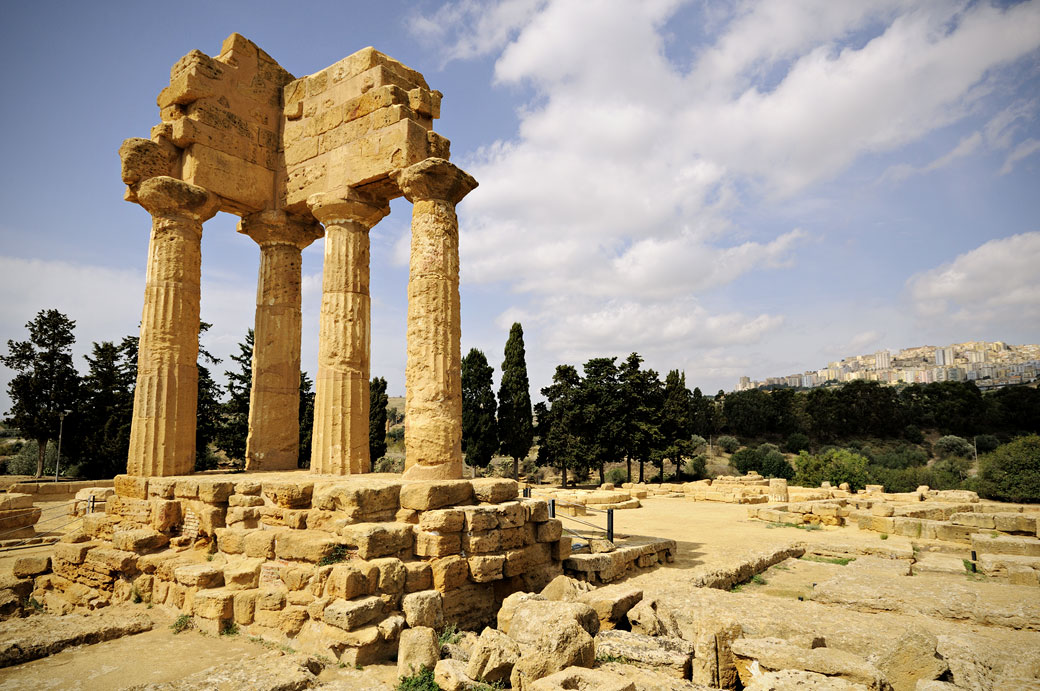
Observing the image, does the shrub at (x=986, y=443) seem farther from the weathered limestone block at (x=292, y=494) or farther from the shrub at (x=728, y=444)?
the weathered limestone block at (x=292, y=494)

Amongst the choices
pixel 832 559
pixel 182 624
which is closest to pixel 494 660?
pixel 182 624

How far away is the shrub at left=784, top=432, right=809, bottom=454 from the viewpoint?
1996 inches

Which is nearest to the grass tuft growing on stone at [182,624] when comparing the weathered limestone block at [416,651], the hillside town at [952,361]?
the weathered limestone block at [416,651]

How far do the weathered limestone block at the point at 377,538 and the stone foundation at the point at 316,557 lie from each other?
1 cm

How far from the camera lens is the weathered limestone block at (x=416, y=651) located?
16.7 feet

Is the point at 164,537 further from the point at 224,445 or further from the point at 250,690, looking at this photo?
the point at 224,445

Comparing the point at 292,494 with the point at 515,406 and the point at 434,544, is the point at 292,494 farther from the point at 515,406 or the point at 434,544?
the point at 515,406

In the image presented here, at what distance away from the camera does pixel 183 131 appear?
1006cm

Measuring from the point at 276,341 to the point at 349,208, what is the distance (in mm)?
3217

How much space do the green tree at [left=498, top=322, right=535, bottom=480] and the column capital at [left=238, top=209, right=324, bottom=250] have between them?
930 inches

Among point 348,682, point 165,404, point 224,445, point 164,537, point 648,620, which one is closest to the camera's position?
point 348,682

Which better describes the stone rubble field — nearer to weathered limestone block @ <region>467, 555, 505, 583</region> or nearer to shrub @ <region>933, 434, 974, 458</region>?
weathered limestone block @ <region>467, 555, 505, 583</region>

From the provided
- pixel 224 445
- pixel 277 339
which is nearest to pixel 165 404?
pixel 277 339

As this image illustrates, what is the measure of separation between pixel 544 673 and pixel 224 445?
2518 centimetres
